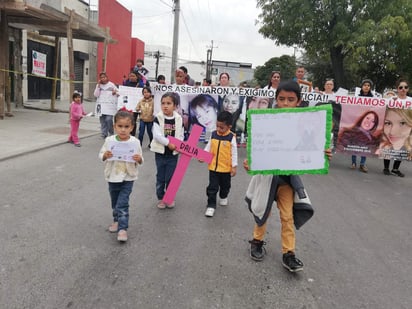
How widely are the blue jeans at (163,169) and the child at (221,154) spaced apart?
1.62 ft

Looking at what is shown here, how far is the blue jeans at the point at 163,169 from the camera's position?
196 inches

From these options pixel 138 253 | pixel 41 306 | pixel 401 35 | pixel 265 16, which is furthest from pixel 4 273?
pixel 265 16

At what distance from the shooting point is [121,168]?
12.9ft

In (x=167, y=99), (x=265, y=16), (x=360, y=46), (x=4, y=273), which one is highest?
(x=265, y=16)

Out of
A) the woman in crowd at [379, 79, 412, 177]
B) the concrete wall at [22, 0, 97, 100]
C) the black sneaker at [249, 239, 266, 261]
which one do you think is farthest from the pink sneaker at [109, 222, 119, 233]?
the concrete wall at [22, 0, 97, 100]

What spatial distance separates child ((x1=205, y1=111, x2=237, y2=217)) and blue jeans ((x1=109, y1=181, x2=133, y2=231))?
1179 millimetres

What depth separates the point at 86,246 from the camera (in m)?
3.70

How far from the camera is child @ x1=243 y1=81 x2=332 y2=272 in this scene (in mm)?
3342

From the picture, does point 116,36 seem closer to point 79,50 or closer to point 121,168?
point 79,50

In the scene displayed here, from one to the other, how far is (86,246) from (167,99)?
1.97 m

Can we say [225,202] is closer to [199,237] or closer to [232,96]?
[199,237]

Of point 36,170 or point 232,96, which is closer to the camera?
point 36,170

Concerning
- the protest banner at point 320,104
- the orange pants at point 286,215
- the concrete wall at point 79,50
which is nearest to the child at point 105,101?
the protest banner at point 320,104

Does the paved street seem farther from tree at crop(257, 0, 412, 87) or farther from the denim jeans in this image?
tree at crop(257, 0, 412, 87)
